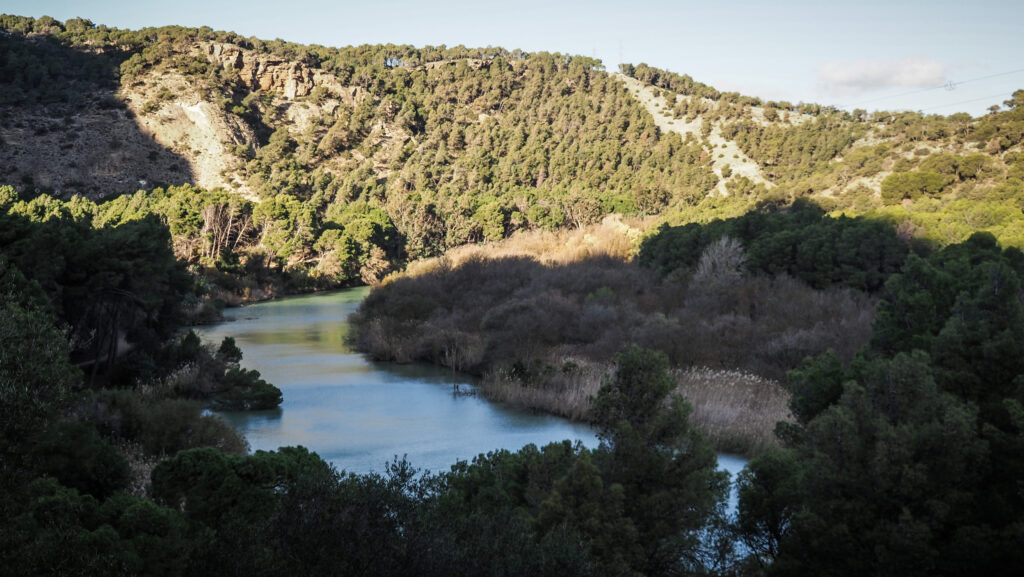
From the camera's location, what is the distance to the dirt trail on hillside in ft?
226

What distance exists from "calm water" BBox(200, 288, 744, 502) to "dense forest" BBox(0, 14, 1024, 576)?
1.08 meters

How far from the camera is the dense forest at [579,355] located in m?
6.78

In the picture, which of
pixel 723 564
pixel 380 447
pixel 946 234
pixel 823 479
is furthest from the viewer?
pixel 946 234

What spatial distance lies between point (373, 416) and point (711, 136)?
65.0 meters

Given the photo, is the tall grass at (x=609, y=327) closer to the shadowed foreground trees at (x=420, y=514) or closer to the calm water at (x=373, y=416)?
the calm water at (x=373, y=416)

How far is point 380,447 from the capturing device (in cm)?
1841

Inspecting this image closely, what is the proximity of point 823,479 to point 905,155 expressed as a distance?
48.6m

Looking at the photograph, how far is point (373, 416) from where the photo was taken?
2166cm

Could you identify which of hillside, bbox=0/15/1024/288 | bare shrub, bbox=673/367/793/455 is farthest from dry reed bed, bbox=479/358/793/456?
hillside, bbox=0/15/1024/288

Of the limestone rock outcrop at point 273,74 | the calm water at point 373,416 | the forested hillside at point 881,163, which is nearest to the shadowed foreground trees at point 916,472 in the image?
the calm water at point 373,416

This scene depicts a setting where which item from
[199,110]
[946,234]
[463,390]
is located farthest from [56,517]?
[199,110]

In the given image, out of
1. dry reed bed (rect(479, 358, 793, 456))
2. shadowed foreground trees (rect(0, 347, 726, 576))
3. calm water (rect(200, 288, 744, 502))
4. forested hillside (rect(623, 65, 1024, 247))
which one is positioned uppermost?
Result: forested hillside (rect(623, 65, 1024, 247))

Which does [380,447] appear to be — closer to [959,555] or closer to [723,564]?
[723,564]

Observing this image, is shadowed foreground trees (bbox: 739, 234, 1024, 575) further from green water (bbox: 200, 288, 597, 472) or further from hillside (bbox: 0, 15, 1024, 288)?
hillside (bbox: 0, 15, 1024, 288)
